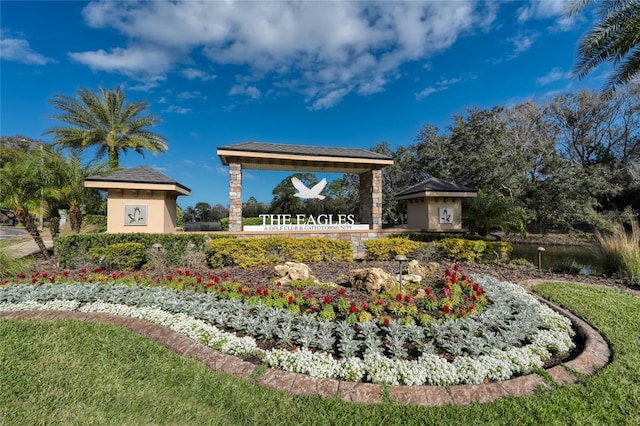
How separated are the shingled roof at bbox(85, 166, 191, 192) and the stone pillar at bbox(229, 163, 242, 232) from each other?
1.80m

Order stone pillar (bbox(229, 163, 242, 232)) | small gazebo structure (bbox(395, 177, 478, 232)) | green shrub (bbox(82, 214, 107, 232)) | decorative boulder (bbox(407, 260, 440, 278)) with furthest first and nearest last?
green shrub (bbox(82, 214, 107, 232))
small gazebo structure (bbox(395, 177, 478, 232))
stone pillar (bbox(229, 163, 242, 232))
decorative boulder (bbox(407, 260, 440, 278))

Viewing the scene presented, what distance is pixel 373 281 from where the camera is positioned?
5137mm

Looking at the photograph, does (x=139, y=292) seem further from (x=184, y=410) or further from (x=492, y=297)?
(x=492, y=297)

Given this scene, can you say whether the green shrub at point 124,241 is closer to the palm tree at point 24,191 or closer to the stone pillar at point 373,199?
the palm tree at point 24,191

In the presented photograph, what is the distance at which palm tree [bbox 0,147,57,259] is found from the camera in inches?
328

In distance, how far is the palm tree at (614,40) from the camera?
8.05 meters

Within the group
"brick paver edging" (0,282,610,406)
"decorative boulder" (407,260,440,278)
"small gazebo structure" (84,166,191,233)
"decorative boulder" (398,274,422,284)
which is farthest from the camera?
"small gazebo structure" (84,166,191,233)

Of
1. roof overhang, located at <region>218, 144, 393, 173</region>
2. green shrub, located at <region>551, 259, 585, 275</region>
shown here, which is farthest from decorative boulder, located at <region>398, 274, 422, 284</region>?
roof overhang, located at <region>218, 144, 393, 173</region>

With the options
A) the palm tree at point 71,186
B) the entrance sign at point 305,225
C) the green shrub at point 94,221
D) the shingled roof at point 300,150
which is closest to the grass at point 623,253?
the entrance sign at point 305,225

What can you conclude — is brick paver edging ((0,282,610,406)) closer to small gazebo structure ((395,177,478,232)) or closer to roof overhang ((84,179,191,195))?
roof overhang ((84,179,191,195))

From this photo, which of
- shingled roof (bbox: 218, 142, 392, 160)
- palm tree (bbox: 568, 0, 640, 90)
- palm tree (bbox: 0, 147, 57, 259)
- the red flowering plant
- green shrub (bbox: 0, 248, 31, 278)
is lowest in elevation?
the red flowering plant

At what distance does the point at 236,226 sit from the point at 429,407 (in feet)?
29.5

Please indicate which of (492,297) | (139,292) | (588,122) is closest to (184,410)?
(139,292)

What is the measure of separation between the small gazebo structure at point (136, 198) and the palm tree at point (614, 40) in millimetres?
13641
